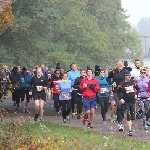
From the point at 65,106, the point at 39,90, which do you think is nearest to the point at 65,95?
the point at 65,106

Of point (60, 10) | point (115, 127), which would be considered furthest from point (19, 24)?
point (115, 127)

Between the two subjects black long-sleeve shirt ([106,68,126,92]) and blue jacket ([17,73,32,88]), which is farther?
blue jacket ([17,73,32,88])

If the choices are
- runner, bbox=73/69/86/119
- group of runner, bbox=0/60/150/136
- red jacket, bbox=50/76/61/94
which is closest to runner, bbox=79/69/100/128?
group of runner, bbox=0/60/150/136

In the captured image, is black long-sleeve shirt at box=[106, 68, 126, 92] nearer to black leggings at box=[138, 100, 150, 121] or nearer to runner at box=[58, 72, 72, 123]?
black leggings at box=[138, 100, 150, 121]

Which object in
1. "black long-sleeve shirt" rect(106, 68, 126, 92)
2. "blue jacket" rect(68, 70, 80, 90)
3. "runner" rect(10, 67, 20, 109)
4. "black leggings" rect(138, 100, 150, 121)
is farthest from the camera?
"runner" rect(10, 67, 20, 109)

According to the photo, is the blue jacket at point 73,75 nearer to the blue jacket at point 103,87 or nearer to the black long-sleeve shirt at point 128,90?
the blue jacket at point 103,87

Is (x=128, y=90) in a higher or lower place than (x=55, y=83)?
lower

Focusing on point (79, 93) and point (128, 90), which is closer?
point (128, 90)

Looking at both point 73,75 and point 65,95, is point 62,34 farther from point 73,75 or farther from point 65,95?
point 65,95

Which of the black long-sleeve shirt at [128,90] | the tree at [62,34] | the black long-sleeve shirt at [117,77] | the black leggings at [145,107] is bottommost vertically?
the black leggings at [145,107]

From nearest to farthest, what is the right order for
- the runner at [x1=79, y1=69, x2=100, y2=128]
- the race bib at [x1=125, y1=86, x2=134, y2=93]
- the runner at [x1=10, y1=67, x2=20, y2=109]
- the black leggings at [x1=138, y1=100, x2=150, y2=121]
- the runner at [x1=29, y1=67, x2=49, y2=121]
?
the race bib at [x1=125, y1=86, x2=134, y2=93] → the runner at [x1=79, y1=69, x2=100, y2=128] → the black leggings at [x1=138, y1=100, x2=150, y2=121] → the runner at [x1=29, y1=67, x2=49, y2=121] → the runner at [x1=10, y1=67, x2=20, y2=109]

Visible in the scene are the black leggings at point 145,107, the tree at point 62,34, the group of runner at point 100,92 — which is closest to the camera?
the group of runner at point 100,92

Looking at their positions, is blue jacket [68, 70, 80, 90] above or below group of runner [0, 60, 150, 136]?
above

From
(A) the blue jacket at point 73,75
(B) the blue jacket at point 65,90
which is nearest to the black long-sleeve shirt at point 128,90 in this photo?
(B) the blue jacket at point 65,90
